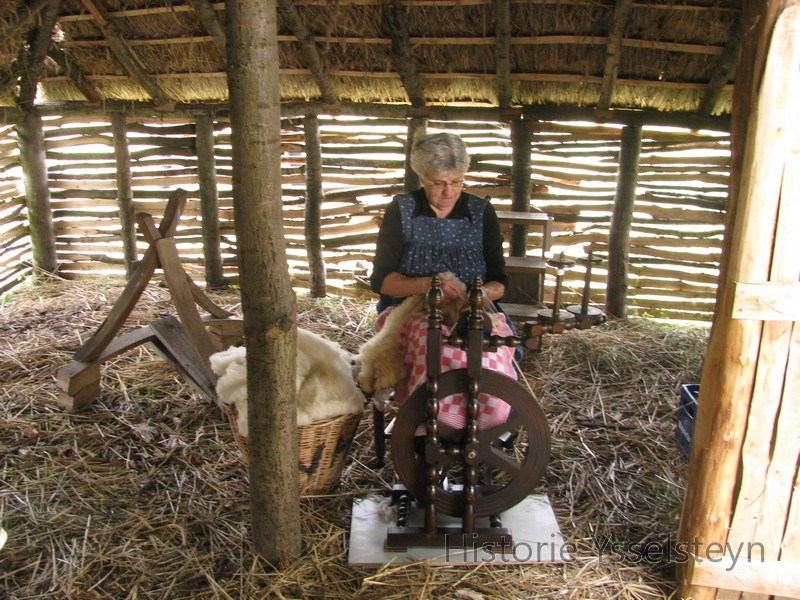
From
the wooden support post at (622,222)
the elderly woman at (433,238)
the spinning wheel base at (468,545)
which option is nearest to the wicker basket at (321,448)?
the spinning wheel base at (468,545)

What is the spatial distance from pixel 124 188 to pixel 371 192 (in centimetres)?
232

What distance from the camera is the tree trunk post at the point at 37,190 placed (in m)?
5.70

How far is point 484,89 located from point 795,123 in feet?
10.8

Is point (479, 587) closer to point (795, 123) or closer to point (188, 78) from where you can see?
point (795, 123)

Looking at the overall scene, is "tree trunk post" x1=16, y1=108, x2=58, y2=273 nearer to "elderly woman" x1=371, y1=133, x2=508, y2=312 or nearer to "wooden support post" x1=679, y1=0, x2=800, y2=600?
"elderly woman" x1=371, y1=133, x2=508, y2=312

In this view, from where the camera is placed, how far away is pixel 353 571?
7.19 feet

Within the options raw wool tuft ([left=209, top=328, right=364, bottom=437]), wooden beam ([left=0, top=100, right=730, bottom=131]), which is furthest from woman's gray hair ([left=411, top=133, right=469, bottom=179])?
wooden beam ([left=0, top=100, right=730, bottom=131])

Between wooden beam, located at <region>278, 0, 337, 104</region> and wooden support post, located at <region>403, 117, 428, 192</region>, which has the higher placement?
wooden beam, located at <region>278, 0, 337, 104</region>

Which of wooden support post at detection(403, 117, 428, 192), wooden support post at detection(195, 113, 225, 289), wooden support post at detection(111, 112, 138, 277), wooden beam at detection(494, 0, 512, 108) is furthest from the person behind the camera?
wooden support post at detection(111, 112, 138, 277)

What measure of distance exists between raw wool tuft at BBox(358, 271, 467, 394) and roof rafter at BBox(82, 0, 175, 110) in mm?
3701

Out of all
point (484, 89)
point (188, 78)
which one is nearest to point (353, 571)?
point (484, 89)

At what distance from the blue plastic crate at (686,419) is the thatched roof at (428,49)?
7.61ft

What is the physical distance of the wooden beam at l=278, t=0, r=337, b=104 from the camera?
421 cm

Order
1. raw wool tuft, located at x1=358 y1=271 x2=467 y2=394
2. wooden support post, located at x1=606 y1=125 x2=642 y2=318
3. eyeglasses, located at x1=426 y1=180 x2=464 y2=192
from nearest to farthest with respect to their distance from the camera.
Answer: raw wool tuft, located at x1=358 y1=271 x2=467 y2=394 < eyeglasses, located at x1=426 y1=180 x2=464 y2=192 < wooden support post, located at x1=606 y1=125 x2=642 y2=318
